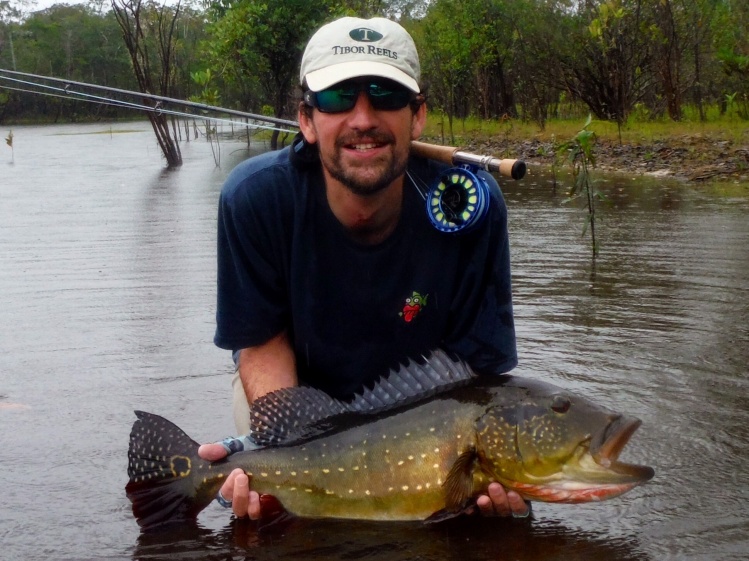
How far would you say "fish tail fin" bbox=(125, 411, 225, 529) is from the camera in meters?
3.43

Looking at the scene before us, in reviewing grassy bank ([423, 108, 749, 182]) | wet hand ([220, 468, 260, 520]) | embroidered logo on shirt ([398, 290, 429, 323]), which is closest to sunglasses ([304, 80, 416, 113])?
embroidered logo on shirt ([398, 290, 429, 323])

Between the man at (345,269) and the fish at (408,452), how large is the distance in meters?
0.25

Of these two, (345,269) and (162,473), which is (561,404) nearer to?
(345,269)

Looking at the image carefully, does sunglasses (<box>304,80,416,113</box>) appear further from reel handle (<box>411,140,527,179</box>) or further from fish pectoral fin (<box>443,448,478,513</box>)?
fish pectoral fin (<box>443,448,478,513</box>)

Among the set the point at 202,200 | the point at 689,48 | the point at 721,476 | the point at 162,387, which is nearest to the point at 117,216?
the point at 202,200

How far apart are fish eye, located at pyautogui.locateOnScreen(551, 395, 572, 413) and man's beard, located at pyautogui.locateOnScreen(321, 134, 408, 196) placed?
3.32ft

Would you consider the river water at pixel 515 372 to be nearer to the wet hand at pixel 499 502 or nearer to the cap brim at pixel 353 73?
the wet hand at pixel 499 502

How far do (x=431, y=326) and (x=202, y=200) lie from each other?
11121 mm

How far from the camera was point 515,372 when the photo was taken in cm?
535

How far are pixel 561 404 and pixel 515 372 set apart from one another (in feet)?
7.28

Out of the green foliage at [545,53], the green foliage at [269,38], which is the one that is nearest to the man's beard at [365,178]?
the green foliage at [545,53]

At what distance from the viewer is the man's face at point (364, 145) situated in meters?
3.52

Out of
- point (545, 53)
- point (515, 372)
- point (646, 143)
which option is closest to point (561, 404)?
point (515, 372)

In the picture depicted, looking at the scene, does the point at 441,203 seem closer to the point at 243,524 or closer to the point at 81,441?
the point at 243,524
